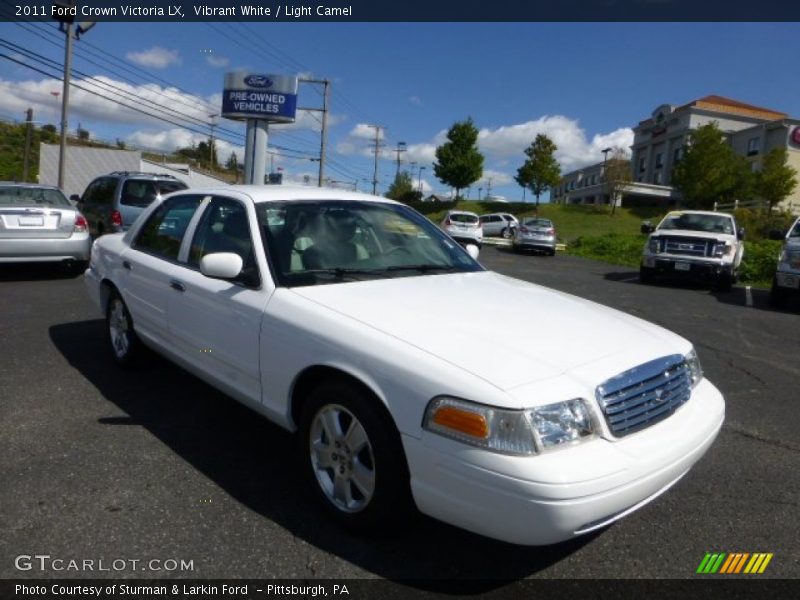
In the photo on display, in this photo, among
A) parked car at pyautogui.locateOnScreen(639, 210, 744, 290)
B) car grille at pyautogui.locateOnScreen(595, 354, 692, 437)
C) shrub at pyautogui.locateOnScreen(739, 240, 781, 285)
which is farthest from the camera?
shrub at pyautogui.locateOnScreen(739, 240, 781, 285)

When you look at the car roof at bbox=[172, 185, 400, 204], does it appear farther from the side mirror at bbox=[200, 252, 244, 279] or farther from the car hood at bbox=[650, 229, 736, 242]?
the car hood at bbox=[650, 229, 736, 242]

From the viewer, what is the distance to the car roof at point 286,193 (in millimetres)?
3852

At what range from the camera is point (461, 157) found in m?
51.2

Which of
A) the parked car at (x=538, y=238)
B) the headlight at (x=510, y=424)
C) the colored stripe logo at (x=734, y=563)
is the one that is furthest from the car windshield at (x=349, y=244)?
the parked car at (x=538, y=238)

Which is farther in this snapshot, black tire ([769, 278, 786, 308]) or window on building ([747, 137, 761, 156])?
window on building ([747, 137, 761, 156])

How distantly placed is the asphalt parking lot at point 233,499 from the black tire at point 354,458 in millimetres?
131

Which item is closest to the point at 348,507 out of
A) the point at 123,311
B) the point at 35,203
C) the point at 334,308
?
the point at 334,308

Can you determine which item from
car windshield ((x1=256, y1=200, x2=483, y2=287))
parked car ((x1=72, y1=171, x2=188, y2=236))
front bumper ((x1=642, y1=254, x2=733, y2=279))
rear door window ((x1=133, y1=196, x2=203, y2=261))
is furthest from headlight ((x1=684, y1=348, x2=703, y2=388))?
front bumper ((x1=642, y1=254, x2=733, y2=279))

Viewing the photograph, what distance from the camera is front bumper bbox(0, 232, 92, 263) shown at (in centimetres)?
897

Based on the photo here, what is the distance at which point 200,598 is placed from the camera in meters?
2.34

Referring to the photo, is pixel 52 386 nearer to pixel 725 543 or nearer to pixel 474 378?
pixel 474 378

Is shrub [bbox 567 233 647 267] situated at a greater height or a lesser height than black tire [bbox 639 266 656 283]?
greater

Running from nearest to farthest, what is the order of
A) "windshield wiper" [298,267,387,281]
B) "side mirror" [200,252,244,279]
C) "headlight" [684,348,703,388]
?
1. "headlight" [684,348,703,388]
2. "side mirror" [200,252,244,279]
3. "windshield wiper" [298,267,387,281]

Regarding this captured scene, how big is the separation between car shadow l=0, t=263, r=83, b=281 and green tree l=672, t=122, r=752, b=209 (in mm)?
45135
